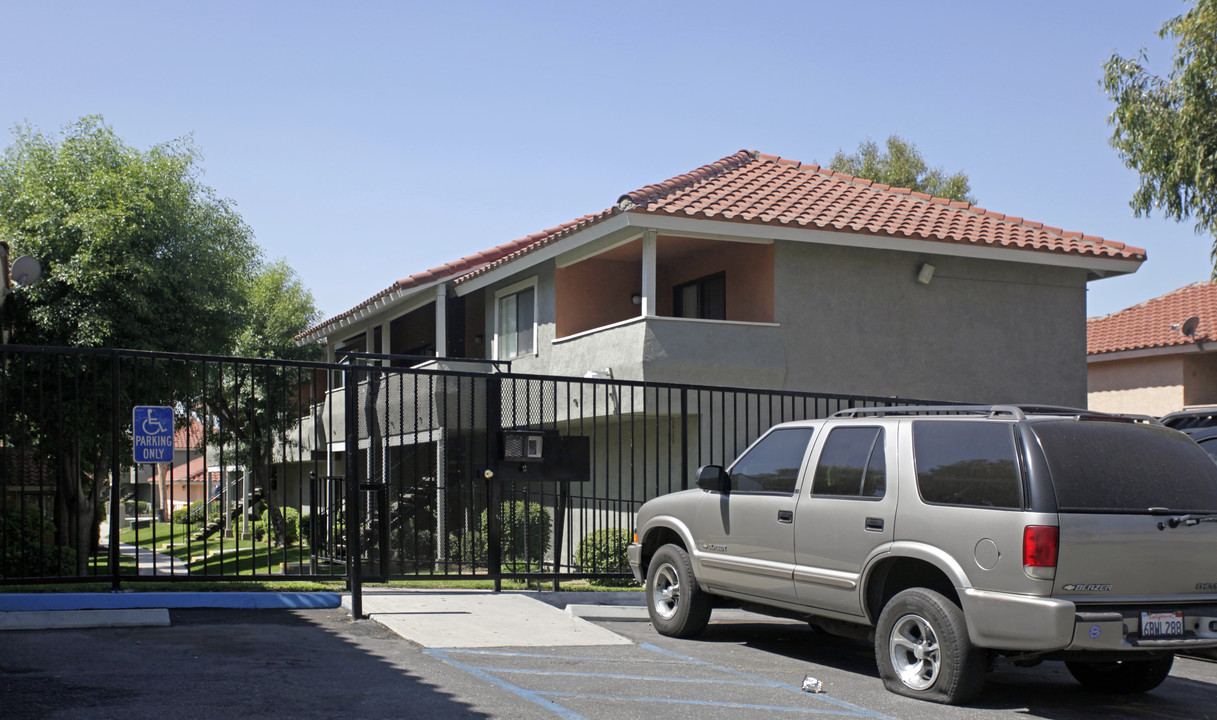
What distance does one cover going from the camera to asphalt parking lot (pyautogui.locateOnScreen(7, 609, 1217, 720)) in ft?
21.2

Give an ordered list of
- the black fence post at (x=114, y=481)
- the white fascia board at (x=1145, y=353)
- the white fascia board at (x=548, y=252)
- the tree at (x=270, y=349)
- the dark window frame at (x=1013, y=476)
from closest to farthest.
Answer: the dark window frame at (x=1013, y=476) → the black fence post at (x=114, y=481) → the white fascia board at (x=548, y=252) → the white fascia board at (x=1145, y=353) → the tree at (x=270, y=349)

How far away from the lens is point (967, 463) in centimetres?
706

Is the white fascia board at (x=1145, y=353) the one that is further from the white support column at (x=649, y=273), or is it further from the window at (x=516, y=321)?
the white support column at (x=649, y=273)

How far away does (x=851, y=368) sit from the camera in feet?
61.0

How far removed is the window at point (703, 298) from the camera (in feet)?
64.0

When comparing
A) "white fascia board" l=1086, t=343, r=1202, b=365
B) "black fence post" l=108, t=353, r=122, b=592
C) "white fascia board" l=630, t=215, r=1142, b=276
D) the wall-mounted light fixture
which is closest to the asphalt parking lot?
"black fence post" l=108, t=353, r=122, b=592

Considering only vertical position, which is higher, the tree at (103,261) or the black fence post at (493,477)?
the tree at (103,261)

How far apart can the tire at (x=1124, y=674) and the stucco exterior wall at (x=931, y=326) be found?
10.3 m

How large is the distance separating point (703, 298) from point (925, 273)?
3.89 m

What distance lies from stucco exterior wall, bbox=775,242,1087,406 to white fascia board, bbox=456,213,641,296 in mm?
2996

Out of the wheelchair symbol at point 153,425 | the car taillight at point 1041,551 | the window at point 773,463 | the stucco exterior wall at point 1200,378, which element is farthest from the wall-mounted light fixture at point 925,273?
the wheelchair symbol at point 153,425

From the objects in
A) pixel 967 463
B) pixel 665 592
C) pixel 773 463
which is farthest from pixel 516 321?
pixel 967 463

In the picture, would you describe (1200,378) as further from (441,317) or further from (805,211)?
(441,317)

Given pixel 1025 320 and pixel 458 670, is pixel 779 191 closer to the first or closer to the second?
pixel 1025 320
